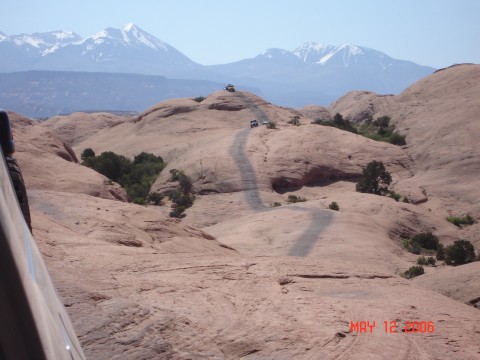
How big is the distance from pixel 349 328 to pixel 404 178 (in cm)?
3244

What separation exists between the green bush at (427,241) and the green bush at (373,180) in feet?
34.3

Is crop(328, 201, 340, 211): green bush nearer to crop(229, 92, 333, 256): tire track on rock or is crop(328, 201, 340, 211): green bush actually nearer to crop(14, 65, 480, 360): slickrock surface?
crop(14, 65, 480, 360): slickrock surface

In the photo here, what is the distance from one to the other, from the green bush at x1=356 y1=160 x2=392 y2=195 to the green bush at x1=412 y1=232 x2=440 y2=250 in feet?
34.3

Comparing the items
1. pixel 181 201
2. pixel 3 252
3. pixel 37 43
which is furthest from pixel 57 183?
pixel 37 43

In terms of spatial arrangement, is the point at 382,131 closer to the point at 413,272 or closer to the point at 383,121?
the point at 383,121

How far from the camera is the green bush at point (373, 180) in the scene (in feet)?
112

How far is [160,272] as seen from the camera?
8664 mm

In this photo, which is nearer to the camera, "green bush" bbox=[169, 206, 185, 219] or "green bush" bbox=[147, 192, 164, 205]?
"green bush" bbox=[169, 206, 185, 219]

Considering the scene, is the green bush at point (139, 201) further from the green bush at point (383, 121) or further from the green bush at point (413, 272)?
the green bush at point (383, 121)

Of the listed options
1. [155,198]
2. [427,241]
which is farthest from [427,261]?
[155,198]

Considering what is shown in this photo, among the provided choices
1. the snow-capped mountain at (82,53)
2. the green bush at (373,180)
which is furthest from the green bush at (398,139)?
the snow-capped mountain at (82,53)

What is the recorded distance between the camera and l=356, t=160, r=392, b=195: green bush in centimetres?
3416

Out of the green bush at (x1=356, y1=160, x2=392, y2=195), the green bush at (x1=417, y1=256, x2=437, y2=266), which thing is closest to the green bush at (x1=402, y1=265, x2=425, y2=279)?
the green bush at (x1=417, y1=256, x2=437, y2=266)

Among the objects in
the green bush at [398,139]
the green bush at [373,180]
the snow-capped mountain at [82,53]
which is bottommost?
the green bush at [373,180]
